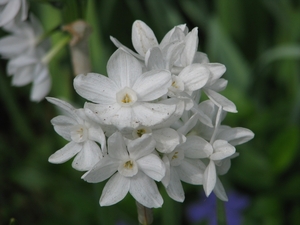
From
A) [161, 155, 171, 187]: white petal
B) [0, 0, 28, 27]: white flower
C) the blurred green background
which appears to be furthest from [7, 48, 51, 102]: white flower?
[161, 155, 171, 187]: white petal

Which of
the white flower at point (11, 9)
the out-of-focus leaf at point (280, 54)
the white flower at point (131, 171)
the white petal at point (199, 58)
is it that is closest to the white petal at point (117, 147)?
the white flower at point (131, 171)

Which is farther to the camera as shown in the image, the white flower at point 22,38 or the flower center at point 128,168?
the white flower at point 22,38

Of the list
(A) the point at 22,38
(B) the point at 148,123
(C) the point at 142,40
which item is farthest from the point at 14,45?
(B) the point at 148,123

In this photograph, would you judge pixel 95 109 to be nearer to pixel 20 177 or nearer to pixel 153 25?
pixel 20 177

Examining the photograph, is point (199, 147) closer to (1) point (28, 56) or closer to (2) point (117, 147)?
(2) point (117, 147)

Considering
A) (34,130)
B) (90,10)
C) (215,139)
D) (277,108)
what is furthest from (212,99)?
(34,130)

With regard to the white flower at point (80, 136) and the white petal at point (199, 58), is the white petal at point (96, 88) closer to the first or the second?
the white flower at point (80, 136)

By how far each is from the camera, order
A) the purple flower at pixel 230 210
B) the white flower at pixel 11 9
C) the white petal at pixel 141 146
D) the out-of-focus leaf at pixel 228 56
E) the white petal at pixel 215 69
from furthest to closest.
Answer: the out-of-focus leaf at pixel 228 56, the purple flower at pixel 230 210, the white flower at pixel 11 9, the white petal at pixel 215 69, the white petal at pixel 141 146

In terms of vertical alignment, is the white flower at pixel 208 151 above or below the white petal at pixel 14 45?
below
